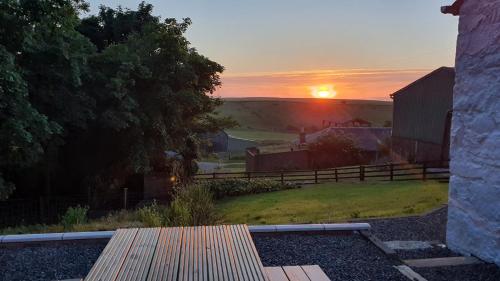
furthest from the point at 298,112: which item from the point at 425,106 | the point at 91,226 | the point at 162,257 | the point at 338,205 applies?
the point at 162,257

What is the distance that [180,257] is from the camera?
379 centimetres

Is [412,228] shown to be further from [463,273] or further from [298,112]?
[298,112]

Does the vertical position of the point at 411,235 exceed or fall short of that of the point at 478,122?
it falls short

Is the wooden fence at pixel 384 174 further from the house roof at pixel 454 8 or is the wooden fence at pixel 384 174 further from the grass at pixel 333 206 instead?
the house roof at pixel 454 8

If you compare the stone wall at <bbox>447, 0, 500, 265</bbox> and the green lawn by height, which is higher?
the stone wall at <bbox>447, 0, 500, 265</bbox>

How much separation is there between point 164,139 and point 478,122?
41.2 ft

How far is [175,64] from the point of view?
17.3m

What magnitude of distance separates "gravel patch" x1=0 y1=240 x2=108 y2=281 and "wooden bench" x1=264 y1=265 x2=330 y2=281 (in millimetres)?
2213

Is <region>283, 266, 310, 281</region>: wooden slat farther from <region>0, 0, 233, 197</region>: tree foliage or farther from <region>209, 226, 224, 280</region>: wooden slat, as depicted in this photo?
<region>0, 0, 233, 197</region>: tree foliage

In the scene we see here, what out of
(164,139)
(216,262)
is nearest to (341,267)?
(216,262)

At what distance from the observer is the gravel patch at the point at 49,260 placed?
200 inches

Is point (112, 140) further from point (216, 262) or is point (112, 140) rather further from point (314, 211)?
point (216, 262)

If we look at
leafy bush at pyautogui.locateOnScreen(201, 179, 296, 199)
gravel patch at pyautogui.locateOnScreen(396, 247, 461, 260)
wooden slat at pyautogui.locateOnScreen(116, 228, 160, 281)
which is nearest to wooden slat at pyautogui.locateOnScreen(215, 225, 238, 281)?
wooden slat at pyautogui.locateOnScreen(116, 228, 160, 281)

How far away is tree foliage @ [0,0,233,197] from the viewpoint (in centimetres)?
1076
